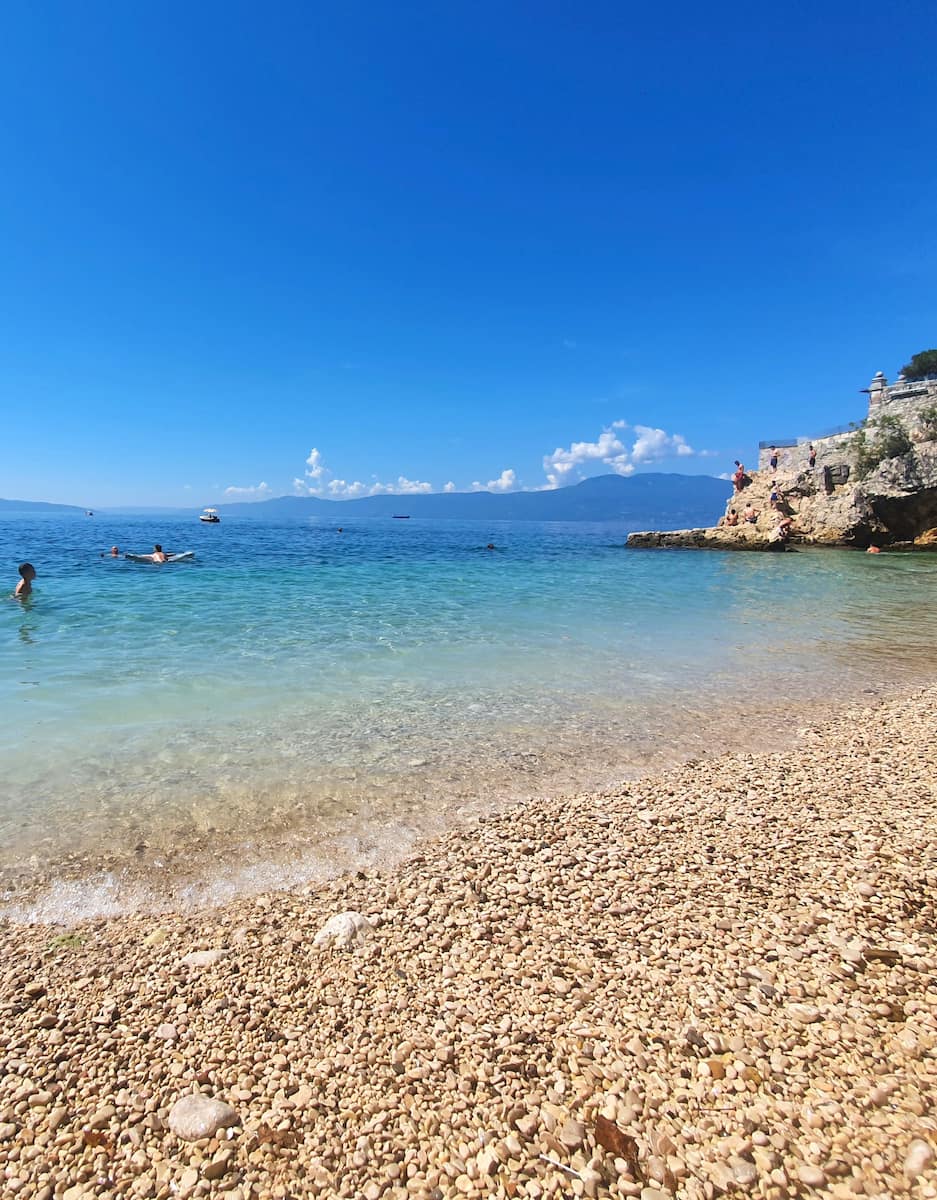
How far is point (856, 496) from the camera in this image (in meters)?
41.8

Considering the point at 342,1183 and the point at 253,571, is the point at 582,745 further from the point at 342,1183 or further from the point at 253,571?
the point at 253,571

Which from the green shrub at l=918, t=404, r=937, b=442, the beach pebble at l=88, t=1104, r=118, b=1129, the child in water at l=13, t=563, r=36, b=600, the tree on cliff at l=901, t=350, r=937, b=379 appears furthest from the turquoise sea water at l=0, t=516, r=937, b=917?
the tree on cliff at l=901, t=350, r=937, b=379

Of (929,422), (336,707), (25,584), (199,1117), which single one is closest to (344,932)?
(199,1117)

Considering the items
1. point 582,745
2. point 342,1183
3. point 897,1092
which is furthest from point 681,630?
point 342,1183

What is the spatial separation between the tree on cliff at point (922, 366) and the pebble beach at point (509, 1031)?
87.8 metres

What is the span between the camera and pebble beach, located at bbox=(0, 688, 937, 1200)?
2.27 metres

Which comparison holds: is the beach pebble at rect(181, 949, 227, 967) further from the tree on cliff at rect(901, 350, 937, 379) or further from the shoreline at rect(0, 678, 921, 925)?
the tree on cliff at rect(901, 350, 937, 379)

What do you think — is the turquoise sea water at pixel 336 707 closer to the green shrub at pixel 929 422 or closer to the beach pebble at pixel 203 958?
the beach pebble at pixel 203 958

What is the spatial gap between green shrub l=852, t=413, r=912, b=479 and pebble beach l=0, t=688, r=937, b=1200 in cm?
4791

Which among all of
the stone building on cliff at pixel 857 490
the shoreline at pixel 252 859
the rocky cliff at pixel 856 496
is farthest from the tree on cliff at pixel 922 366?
the shoreline at pixel 252 859

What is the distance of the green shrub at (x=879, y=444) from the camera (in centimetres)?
4162

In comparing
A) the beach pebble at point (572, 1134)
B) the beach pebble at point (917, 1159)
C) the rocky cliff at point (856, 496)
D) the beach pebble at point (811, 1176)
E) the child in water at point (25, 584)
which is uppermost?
the rocky cliff at point (856, 496)

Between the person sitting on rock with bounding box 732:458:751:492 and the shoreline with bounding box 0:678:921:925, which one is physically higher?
the person sitting on rock with bounding box 732:458:751:492

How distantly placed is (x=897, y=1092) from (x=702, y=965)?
3.16ft
